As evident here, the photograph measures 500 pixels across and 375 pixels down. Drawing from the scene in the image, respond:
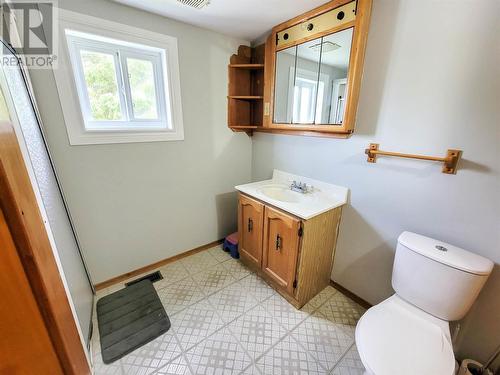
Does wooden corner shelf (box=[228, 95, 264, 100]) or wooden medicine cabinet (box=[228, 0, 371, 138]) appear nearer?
wooden medicine cabinet (box=[228, 0, 371, 138])

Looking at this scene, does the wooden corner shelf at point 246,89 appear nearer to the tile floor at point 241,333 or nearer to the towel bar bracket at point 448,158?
the towel bar bracket at point 448,158

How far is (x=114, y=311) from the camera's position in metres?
1.61

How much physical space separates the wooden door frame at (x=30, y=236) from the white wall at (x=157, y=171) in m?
0.88

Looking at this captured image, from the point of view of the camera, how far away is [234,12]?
1548 millimetres

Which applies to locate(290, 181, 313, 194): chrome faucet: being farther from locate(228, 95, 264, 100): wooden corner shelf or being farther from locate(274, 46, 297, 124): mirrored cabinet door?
locate(228, 95, 264, 100): wooden corner shelf

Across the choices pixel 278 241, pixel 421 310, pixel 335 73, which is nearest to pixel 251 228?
pixel 278 241

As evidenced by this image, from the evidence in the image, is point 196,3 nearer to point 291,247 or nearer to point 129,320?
→ point 291,247

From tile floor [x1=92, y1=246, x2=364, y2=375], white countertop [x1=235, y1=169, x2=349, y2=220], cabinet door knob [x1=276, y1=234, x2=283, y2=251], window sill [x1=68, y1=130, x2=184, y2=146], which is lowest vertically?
tile floor [x1=92, y1=246, x2=364, y2=375]

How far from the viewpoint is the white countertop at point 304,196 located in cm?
148

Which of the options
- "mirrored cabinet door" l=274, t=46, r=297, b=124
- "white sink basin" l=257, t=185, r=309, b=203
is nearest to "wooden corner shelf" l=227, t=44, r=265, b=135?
"mirrored cabinet door" l=274, t=46, r=297, b=124

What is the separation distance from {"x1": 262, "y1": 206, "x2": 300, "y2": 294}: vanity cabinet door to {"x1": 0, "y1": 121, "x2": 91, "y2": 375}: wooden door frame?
4.05ft

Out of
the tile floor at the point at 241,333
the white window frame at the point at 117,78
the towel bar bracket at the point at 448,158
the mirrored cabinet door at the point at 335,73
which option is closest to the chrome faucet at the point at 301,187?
the mirrored cabinet door at the point at 335,73

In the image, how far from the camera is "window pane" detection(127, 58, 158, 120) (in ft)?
5.54

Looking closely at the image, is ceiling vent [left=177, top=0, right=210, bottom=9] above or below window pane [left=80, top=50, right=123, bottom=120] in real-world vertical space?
above
